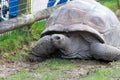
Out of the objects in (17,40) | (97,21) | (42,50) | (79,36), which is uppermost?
(97,21)

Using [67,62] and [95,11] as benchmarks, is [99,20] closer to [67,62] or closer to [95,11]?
[95,11]

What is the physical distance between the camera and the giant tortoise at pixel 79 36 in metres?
7.06

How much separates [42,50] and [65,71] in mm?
839

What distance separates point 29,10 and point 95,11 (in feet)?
7.01

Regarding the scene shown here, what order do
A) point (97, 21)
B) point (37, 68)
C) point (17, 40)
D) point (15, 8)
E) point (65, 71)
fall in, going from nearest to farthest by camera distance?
1. point (65, 71)
2. point (37, 68)
3. point (97, 21)
4. point (17, 40)
5. point (15, 8)

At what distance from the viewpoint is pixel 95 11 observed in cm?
740

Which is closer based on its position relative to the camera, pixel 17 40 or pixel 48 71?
pixel 48 71

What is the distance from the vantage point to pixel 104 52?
704 centimetres

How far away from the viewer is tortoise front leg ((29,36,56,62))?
711cm

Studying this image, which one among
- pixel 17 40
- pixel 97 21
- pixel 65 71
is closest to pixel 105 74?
pixel 65 71

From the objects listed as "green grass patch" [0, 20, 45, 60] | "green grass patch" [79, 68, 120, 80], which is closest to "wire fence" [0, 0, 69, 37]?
"green grass patch" [0, 20, 45, 60]

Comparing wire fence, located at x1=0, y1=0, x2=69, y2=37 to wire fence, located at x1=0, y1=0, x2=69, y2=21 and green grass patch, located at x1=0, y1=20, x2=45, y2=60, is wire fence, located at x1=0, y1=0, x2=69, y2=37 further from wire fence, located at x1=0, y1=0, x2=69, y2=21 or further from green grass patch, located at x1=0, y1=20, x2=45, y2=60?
green grass patch, located at x1=0, y1=20, x2=45, y2=60

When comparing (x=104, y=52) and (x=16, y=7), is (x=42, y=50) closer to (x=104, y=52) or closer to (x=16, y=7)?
(x=104, y=52)

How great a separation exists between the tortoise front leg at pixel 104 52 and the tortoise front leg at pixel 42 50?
0.62m
